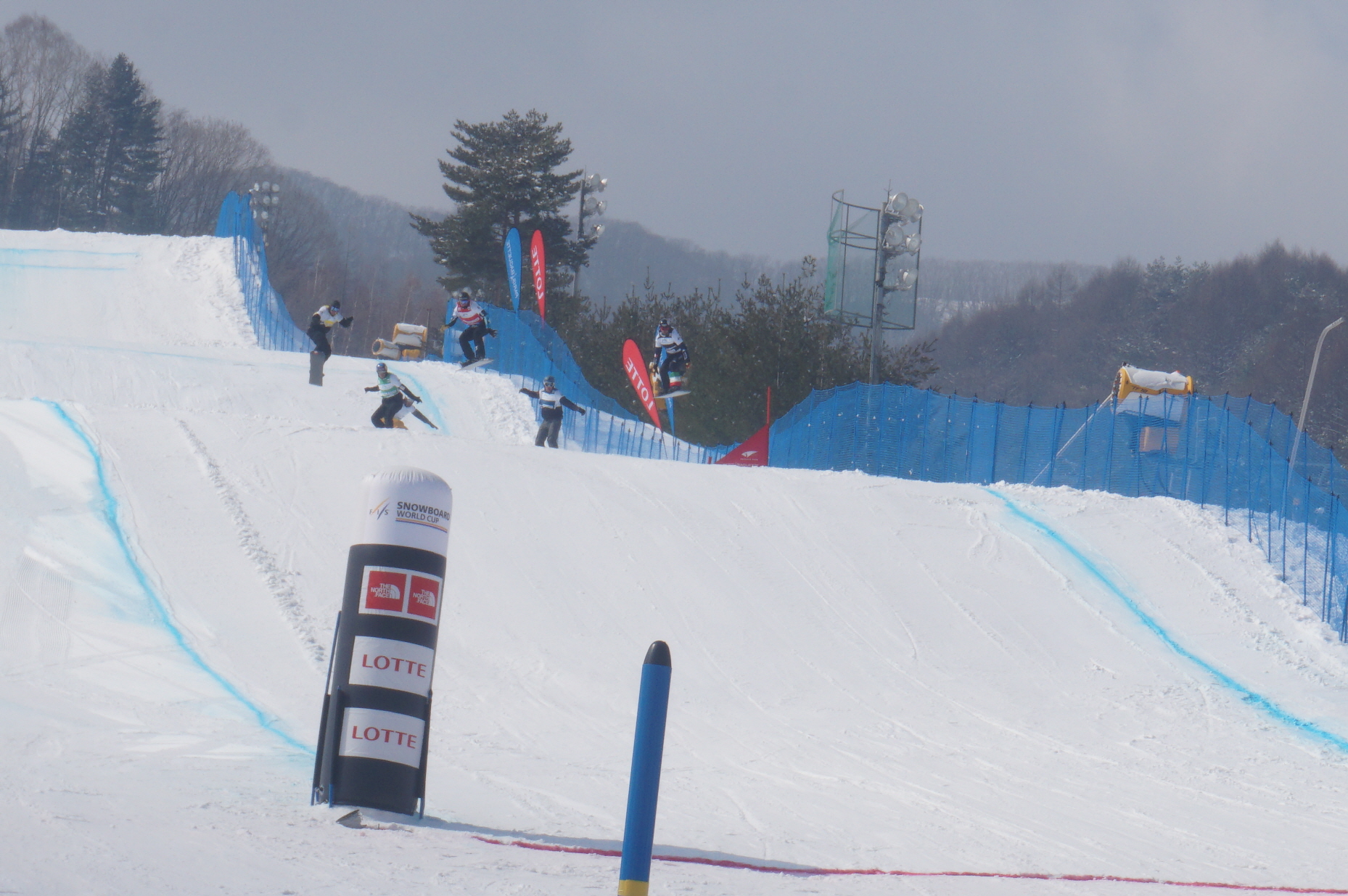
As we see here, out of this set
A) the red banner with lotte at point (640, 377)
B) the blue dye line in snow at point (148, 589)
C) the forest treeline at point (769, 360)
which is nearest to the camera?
the blue dye line in snow at point (148, 589)

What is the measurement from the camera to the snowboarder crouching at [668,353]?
22.9 metres

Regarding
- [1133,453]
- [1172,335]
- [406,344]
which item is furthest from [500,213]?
[1172,335]

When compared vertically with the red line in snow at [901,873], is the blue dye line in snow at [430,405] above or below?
above

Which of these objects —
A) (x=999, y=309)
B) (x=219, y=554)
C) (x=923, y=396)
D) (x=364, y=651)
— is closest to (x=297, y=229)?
(x=999, y=309)

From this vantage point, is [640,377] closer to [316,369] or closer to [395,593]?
[316,369]

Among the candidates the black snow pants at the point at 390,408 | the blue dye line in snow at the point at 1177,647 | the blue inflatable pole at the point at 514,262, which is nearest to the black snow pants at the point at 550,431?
the black snow pants at the point at 390,408

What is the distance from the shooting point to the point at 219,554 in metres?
11.3

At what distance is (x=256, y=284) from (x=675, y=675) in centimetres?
2627

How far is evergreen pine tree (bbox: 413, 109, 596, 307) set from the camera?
2099 inches

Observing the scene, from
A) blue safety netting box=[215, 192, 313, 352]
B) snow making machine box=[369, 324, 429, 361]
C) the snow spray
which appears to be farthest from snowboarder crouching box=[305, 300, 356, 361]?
snow making machine box=[369, 324, 429, 361]

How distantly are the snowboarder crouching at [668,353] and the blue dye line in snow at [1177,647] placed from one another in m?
7.97

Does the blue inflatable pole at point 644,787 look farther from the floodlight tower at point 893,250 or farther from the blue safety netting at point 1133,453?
the floodlight tower at point 893,250

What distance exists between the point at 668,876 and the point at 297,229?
3392 inches

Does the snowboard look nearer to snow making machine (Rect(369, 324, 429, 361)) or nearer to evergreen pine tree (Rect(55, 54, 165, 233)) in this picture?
snow making machine (Rect(369, 324, 429, 361))
